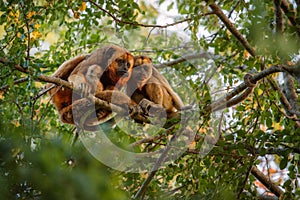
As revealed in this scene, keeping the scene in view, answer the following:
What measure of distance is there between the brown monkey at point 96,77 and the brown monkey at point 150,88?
157mm

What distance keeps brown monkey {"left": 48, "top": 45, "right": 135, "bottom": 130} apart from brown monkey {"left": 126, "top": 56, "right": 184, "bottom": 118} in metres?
0.16

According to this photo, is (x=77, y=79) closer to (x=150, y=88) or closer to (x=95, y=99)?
(x=95, y=99)

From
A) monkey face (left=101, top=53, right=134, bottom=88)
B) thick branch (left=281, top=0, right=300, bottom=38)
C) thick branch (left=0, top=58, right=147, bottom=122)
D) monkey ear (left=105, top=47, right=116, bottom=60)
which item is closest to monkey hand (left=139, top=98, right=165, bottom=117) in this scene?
thick branch (left=0, top=58, right=147, bottom=122)

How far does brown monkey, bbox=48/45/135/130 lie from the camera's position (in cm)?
573

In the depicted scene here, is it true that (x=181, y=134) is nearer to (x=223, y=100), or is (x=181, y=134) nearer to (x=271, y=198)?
(x=223, y=100)

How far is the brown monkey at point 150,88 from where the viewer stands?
6369mm

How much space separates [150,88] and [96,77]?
0.80 m

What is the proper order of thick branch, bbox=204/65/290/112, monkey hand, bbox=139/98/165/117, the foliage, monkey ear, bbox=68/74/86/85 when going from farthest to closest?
monkey hand, bbox=139/98/165/117
monkey ear, bbox=68/74/86/85
thick branch, bbox=204/65/290/112
the foliage

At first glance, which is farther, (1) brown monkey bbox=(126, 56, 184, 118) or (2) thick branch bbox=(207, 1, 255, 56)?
(1) brown monkey bbox=(126, 56, 184, 118)

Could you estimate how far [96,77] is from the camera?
5.97 metres

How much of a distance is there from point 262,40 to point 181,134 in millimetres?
1314

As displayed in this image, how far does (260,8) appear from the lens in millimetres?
5426

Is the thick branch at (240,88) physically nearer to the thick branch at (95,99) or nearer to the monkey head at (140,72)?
the thick branch at (95,99)

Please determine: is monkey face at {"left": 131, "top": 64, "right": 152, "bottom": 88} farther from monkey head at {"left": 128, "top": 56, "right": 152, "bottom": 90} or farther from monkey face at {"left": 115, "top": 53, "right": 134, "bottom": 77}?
monkey face at {"left": 115, "top": 53, "right": 134, "bottom": 77}
